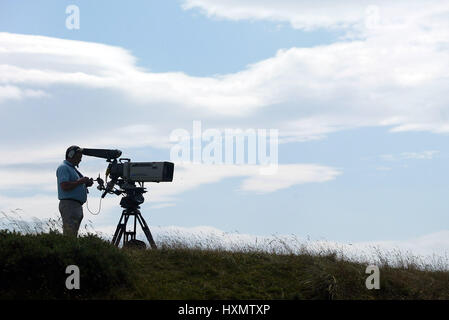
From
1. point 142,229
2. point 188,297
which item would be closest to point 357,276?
point 188,297

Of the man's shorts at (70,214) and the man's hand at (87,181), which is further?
the man's shorts at (70,214)

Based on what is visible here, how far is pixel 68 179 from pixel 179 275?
10.6 feet

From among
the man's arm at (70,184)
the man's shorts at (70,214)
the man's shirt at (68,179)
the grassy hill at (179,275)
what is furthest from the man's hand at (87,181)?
the grassy hill at (179,275)

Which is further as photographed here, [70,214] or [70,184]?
[70,214]

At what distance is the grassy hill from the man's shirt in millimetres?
1320

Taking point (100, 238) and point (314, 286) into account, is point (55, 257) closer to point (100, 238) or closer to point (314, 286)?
point (100, 238)

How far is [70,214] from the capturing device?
14.3 m

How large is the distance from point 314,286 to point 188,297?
2.38m

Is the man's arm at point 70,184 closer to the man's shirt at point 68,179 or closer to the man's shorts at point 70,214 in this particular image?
the man's shirt at point 68,179

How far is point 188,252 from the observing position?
1430 centimetres

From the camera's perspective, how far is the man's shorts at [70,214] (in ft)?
46.7

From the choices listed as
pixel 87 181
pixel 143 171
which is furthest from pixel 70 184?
pixel 143 171

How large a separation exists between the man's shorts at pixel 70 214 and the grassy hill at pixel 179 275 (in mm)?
1229

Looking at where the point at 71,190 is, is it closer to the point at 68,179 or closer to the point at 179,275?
the point at 68,179
